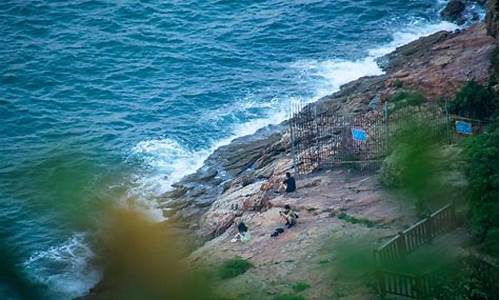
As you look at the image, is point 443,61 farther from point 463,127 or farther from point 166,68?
point 166,68

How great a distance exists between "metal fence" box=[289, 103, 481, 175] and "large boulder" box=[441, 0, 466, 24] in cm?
1421

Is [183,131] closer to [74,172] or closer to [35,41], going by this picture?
[35,41]

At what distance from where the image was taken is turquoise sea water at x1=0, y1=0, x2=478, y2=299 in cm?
3488

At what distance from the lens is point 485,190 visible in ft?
48.9

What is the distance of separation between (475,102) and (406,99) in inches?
195

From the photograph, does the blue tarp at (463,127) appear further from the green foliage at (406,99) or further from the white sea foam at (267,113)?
the white sea foam at (267,113)

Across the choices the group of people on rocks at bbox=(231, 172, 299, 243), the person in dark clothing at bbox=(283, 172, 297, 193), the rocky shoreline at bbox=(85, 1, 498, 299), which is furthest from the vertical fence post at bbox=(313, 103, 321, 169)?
the group of people on rocks at bbox=(231, 172, 299, 243)

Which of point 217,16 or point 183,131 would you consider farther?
point 217,16

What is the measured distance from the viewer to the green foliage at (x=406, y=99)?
1103 inches

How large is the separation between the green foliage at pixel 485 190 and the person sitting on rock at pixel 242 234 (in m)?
7.53

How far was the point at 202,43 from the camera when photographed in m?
45.3

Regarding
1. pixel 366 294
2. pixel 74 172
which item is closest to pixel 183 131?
pixel 366 294

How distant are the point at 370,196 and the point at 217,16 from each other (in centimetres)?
3007

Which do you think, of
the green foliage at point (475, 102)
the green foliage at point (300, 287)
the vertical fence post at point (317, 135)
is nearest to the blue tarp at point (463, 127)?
the green foliage at point (475, 102)
